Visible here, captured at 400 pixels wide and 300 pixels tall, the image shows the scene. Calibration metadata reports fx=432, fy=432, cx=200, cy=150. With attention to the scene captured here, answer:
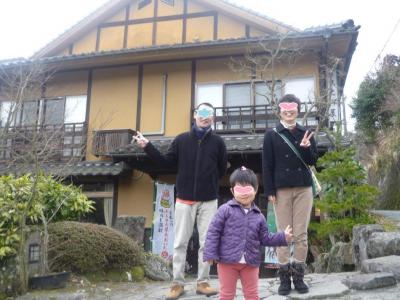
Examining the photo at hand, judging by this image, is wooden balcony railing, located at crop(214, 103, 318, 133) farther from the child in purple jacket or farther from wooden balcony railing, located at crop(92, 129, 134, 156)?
the child in purple jacket

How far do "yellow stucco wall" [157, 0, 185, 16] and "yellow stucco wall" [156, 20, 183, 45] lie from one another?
1.04 ft

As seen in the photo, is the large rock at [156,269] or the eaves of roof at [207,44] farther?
the eaves of roof at [207,44]

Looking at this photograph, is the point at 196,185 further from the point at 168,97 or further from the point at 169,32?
the point at 169,32

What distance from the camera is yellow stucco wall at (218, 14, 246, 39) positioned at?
12653mm

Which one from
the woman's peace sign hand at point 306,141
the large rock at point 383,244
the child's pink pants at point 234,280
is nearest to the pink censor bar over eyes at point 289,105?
the woman's peace sign hand at point 306,141

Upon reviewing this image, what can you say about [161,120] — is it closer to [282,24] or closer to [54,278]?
[282,24]

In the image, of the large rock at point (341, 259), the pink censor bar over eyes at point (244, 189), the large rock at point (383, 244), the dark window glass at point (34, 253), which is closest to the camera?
the pink censor bar over eyes at point (244, 189)

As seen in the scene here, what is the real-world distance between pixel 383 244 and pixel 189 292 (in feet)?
7.69

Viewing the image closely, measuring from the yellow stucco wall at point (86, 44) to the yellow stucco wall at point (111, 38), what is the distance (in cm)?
28

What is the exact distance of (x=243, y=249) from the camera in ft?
10.8

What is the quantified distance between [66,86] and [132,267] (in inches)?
329

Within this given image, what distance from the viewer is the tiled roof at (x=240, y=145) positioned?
948 cm

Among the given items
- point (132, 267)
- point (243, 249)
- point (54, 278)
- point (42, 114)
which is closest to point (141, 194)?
point (42, 114)

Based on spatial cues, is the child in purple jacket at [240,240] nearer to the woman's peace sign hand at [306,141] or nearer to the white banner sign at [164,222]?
the woman's peace sign hand at [306,141]
